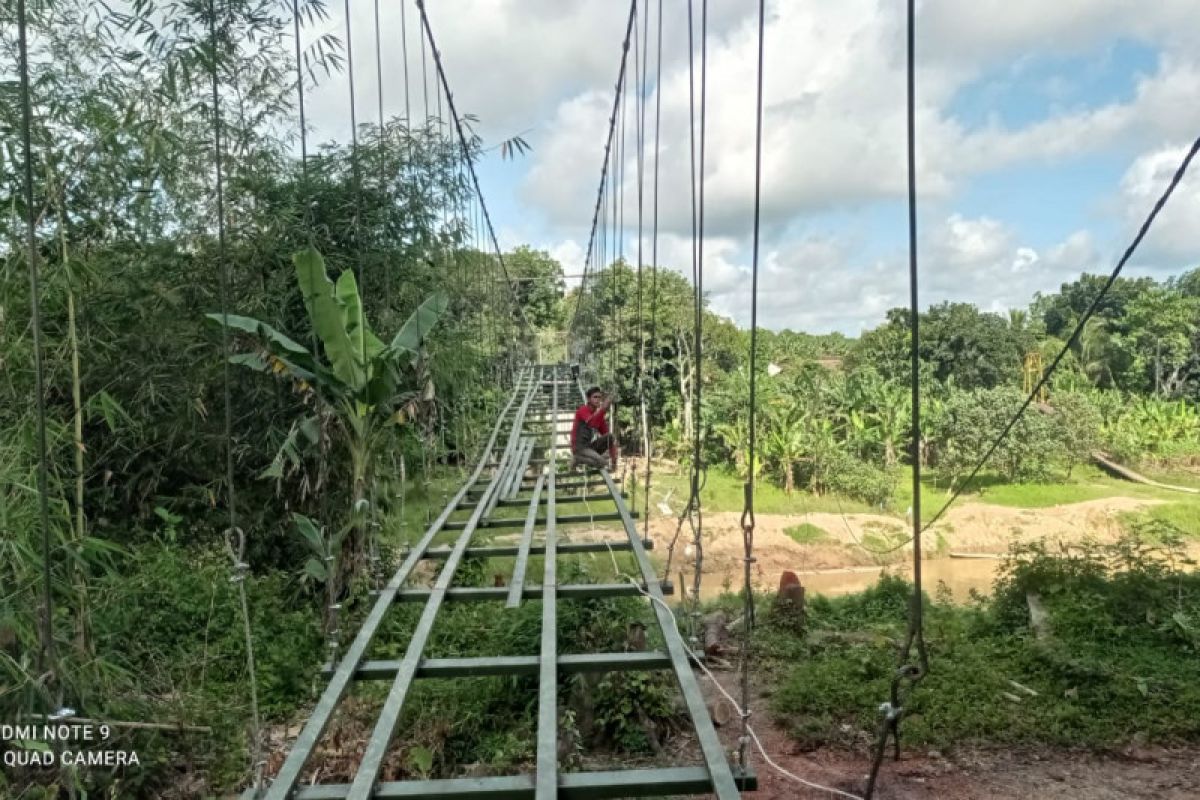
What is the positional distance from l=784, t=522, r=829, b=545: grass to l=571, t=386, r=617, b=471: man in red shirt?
247 inches

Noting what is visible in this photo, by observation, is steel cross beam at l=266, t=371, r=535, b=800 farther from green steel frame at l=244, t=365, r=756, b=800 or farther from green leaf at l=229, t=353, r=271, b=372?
green leaf at l=229, t=353, r=271, b=372

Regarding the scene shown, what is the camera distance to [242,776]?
109 inches

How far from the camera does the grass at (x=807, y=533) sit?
1024 centimetres

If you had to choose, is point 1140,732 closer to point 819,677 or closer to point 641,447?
point 819,677

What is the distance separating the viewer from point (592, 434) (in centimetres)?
443

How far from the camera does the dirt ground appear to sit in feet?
8.71

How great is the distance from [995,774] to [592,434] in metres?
2.46

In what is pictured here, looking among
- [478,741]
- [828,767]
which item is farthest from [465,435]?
[828,767]

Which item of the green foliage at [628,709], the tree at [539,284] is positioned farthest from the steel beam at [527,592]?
the tree at [539,284]

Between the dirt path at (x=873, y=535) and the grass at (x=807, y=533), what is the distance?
0.03 m

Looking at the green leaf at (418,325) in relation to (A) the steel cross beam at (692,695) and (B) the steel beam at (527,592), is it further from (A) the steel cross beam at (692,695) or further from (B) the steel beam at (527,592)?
(A) the steel cross beam at (692,695)

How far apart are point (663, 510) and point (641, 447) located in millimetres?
3398

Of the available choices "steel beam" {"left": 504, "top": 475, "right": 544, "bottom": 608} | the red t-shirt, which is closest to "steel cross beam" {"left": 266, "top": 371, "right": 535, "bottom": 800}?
"steel beam" {"left": 504, "top": 475, "right": 544, "bottom": 608}

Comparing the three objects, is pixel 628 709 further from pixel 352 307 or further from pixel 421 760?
pixel 352 307
